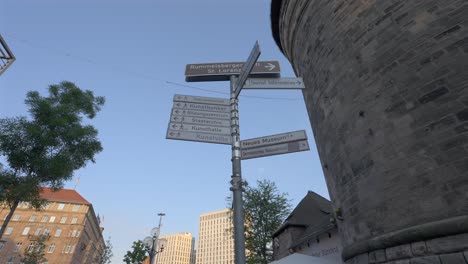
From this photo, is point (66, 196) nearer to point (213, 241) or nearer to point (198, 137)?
point (198, 137)

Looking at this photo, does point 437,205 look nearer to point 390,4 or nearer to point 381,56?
point 381,56

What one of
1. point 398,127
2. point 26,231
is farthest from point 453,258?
point 26,231

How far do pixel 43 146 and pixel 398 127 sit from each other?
11.7 meters

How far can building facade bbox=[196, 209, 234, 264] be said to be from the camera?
109 metres

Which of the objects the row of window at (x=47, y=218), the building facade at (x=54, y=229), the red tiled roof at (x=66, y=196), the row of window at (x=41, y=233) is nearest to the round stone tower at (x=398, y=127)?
the building facade at (x=54, y=229)

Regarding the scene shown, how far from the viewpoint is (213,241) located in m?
113

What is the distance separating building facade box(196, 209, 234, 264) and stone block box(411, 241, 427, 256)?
108326mm

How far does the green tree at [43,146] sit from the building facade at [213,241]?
102401mm

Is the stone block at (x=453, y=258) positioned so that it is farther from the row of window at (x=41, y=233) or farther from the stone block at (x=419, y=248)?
the row of window at (x=41, y=233)

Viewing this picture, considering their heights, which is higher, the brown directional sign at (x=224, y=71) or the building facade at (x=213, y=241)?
the building facade at (x=213, y=241)

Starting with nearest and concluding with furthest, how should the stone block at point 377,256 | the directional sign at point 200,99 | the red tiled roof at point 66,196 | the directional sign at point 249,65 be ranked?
the directional sign at point 249,65 → the directional sign at point 200,99 → the stone block at point 377,256 → the red tiled roof at point 66,196

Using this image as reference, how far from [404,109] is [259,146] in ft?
11.1

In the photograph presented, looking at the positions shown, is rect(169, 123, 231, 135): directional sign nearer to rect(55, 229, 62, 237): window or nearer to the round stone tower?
the round stone tower

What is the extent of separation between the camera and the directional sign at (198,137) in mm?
3846
